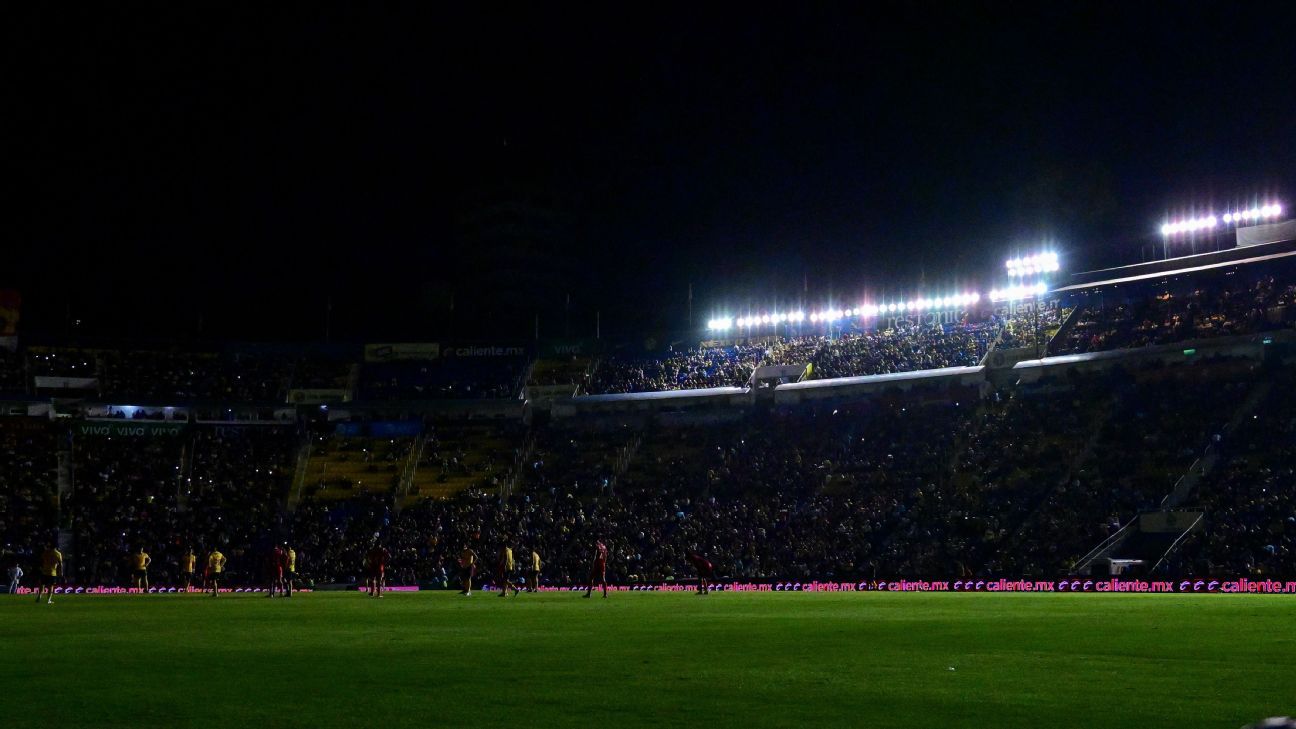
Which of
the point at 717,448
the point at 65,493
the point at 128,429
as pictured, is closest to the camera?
the point at 65,493

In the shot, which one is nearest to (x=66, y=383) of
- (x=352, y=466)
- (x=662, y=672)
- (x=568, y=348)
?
(x=352, y=466)

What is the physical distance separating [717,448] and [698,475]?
9.75ft

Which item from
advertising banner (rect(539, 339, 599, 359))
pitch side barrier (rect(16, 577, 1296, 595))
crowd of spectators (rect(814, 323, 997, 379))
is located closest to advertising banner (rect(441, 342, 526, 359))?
advertising banner (rect(539, 339, 599, 359))

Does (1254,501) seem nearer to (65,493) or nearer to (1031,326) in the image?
(1031,326)

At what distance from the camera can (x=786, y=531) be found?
57.7 m

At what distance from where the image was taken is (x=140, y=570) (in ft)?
164

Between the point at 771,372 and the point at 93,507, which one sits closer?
the point at 93,507

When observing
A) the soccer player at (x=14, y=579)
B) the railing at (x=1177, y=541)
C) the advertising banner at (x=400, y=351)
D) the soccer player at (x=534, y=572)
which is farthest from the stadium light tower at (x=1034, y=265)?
the soccer player at (x=14, y=579)

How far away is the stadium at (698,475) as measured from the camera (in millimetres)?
17984

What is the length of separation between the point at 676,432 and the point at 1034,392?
2125cm

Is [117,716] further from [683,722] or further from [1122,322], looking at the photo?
[1122,322]

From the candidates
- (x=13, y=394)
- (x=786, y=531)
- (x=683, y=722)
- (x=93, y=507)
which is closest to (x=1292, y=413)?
(x=786, y=531)

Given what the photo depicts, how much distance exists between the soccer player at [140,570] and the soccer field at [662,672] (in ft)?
92.5

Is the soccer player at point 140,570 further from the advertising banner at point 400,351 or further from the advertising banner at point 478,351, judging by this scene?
the advertising banner at point 478,351
